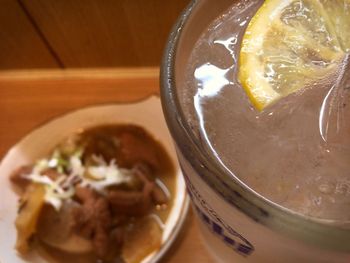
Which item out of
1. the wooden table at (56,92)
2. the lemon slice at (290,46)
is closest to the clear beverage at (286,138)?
the lemon slice at (290,46)

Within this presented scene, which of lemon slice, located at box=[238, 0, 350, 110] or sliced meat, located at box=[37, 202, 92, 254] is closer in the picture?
lemon slice, located at box=[238, 0, 350, 110]

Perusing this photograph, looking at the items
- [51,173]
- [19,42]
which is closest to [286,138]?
[51,173]

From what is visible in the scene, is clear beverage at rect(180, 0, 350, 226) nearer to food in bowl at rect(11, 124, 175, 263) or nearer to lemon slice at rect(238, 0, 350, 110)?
Answer: lemon slice at rect(238, 0, 350, 110)

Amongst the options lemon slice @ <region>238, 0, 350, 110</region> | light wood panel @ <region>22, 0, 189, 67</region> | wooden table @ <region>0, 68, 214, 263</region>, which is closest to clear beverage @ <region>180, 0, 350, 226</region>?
lemon slice @ <region>238, 0, 350, 110</region>

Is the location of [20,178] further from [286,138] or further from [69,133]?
[286,138]

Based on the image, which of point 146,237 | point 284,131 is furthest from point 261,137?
point 146,237

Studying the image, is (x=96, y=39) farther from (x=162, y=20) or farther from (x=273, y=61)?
(x=273, y=61)

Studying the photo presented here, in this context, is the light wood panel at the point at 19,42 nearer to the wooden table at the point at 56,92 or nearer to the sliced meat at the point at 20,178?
the wooden table at the point at 56,92
